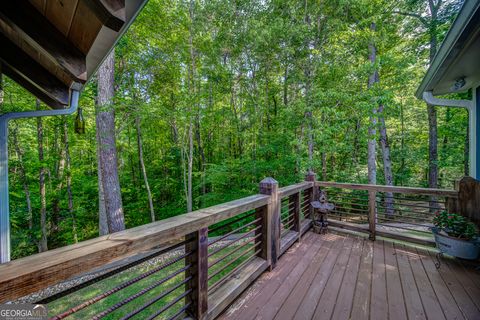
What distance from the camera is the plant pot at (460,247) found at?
8.04 feet

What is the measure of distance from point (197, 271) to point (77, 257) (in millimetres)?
868

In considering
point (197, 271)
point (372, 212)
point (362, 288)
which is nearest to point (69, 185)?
point (197, 271)

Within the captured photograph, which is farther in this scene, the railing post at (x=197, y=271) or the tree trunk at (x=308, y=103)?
the tree trunk at (x=308, y=103)

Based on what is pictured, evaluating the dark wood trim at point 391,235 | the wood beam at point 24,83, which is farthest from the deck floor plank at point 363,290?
the wood beam at point 24,83

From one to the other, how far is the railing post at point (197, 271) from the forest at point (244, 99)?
172 inches

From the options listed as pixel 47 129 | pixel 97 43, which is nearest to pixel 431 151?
pixel 97 43

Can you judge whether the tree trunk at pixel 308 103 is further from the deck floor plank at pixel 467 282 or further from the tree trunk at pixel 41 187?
the tree trunk at pixel 41 187

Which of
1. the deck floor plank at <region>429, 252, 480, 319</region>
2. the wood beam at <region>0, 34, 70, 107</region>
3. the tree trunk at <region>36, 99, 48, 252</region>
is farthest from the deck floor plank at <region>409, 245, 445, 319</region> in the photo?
the tree trunk at <region>36, 99, 48, 252</region>

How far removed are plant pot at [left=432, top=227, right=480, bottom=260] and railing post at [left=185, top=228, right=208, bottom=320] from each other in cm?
309

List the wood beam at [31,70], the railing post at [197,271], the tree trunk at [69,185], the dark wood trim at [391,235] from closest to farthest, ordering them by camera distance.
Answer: the railing post at [197,271], the wood beam at [31,70], the dark wood trim at [391,235], the tree trunk at [69,185]

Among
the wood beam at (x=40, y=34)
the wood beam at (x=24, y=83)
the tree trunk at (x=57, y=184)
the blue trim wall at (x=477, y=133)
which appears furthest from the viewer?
the tree trunk at (x=57, y=184)

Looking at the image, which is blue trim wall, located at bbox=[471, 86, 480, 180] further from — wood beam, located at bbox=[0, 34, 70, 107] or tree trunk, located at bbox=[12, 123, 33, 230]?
tree trunk, located at bbox=[12, 123, 33, 230]

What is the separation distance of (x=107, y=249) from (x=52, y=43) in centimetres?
136

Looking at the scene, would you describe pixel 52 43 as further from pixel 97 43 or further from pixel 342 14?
pixel 342 14
